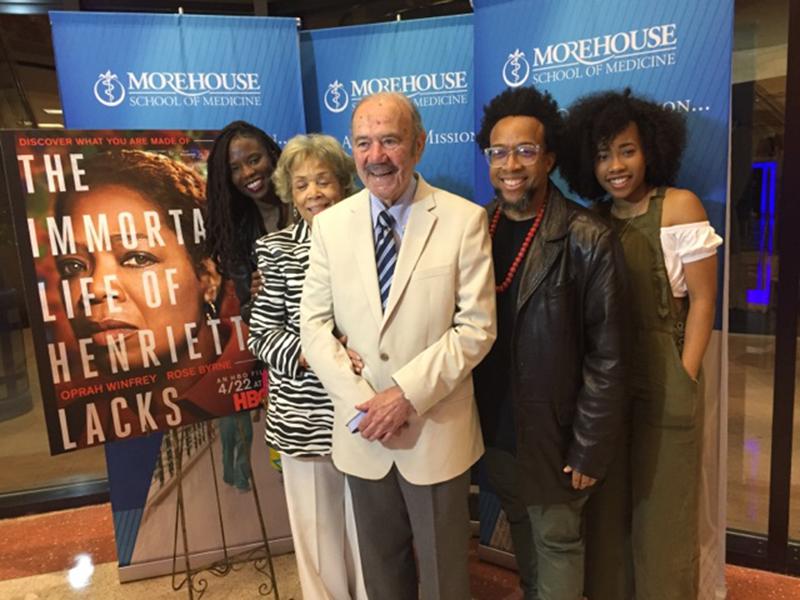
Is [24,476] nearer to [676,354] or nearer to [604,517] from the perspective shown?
[604,517]

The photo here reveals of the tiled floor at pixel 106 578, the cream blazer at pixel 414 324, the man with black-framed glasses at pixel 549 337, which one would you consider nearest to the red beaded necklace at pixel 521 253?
the man with black-framed glasses at pixel 549 337

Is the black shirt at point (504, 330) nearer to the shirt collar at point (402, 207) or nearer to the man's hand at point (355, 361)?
the shirt collar at point (402, 207)

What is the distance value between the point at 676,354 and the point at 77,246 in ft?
6.78

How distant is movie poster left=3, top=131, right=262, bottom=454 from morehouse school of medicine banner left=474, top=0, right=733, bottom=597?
126 cm

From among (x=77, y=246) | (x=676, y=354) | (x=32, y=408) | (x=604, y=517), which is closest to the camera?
(x=676, y=354)

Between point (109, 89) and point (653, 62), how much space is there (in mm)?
2062

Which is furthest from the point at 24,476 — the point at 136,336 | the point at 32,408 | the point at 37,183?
the point at 37,183

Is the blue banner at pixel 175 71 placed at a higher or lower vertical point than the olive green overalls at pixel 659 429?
higher

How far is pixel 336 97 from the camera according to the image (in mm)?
2721

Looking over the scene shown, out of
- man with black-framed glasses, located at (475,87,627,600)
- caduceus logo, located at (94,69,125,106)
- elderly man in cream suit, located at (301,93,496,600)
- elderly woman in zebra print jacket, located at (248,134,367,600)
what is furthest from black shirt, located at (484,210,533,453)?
caduceus logo, located at (94,69,125,106)

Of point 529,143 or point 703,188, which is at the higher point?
point 529,143

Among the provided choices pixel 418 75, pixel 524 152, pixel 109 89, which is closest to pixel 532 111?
pixel 524 152

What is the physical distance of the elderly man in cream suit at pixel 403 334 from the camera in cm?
160

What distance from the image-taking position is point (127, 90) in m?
2.44
